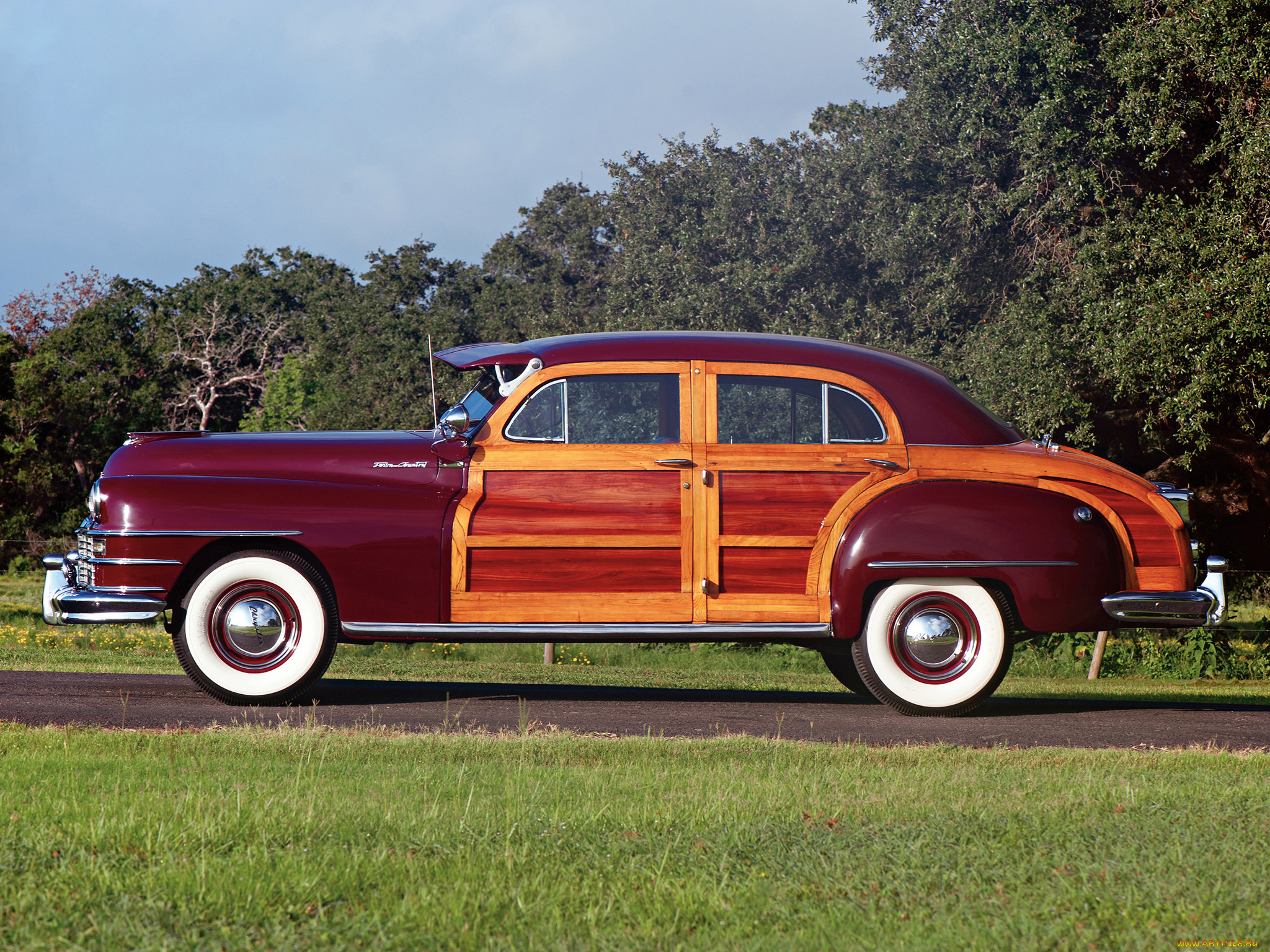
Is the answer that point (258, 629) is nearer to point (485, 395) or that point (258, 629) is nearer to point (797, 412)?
point (485, 395)

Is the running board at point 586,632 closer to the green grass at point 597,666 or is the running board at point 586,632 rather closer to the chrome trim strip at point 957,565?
the chrome trim strip at point 957,565

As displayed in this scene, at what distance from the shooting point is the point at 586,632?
6.97 metres

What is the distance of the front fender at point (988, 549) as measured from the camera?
6.93 m

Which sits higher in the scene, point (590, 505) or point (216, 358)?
point (216, 358)

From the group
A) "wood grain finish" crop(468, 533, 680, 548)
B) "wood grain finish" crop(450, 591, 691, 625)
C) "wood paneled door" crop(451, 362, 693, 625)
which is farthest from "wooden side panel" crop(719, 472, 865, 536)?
"wood grain finish" crop(450, 591, 691, 625)

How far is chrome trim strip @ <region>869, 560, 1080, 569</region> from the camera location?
6.91m

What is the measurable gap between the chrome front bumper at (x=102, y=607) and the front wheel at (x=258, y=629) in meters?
0.21

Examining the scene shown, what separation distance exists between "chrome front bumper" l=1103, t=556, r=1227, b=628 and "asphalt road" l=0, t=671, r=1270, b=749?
594 mm

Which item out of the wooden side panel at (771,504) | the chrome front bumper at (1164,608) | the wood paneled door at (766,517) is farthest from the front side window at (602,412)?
the chrome front bumper at (1164,608)

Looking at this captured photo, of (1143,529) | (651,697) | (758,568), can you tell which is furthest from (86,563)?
(1143,529)

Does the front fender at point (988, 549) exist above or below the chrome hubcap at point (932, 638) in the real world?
above

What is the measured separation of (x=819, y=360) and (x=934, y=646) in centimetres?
182

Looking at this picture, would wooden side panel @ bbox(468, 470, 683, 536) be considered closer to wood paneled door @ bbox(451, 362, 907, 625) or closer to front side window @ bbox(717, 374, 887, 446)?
wood paneled door @ bbox(451, 362, 907, 625)

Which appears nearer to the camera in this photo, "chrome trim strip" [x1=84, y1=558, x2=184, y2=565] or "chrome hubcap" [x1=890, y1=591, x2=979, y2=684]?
"chrome trim strip" [x1=84, y1=558, x2=184, y2=565]
